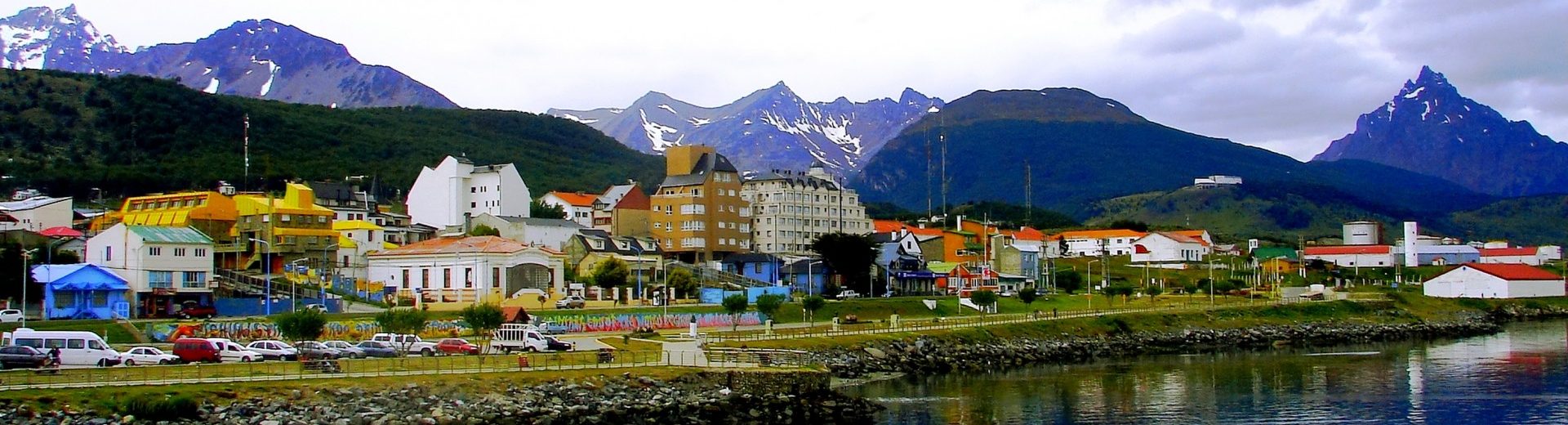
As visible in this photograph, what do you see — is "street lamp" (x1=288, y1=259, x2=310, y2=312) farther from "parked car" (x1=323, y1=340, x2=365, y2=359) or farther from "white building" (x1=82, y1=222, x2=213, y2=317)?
"parked car" (x1=323, y1=340, x2=365, y2=359)

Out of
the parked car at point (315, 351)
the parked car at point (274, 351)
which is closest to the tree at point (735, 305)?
the parked car at point (315, 351)

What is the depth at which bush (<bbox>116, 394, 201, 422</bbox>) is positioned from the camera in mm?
36812

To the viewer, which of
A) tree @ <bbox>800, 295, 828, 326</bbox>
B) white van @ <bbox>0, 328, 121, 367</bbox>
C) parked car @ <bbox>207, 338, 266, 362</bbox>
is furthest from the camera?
tree @ <bbox>800, 295, 828, 326</bbox>

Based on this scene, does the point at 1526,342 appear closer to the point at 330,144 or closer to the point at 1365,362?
the point at 1365,362

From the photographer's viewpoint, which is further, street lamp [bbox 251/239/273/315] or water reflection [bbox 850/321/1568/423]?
street lamp [bbox 251/239/273/315]

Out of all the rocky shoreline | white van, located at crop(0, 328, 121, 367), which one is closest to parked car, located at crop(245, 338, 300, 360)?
white van, located at crop(0, 328, 121, 367)

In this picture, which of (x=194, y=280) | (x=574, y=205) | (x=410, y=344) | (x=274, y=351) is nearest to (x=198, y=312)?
(x=194, y=280)

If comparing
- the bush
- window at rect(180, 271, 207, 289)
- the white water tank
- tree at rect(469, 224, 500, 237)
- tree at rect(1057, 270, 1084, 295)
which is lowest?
the bush

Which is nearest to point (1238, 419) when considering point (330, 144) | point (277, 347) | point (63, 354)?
point (277, 347)

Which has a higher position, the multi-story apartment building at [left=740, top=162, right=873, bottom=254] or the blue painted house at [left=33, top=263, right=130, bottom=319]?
the multi-story apartment building at [left=740, top=162, right=873, bottom=254]

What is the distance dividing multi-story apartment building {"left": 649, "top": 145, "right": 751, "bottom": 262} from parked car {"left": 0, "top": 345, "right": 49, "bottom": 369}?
73.6 metres

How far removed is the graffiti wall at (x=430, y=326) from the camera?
58031mm

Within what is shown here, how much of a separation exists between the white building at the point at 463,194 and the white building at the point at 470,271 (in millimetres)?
40003

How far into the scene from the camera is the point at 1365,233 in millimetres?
187750
